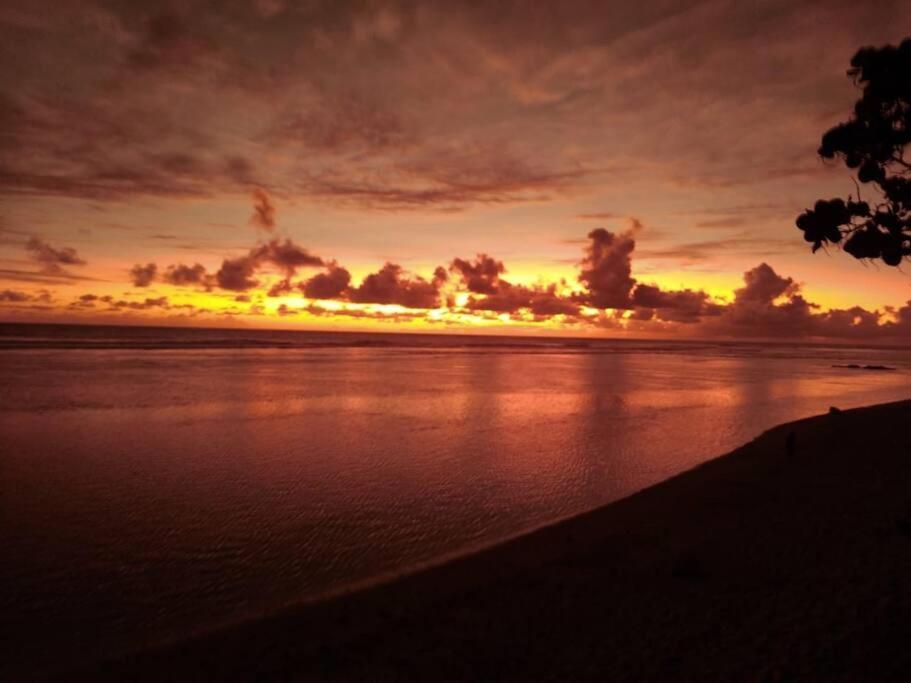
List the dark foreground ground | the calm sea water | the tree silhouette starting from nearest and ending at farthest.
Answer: the dark foreground ground → the calm sea water → the tree silhouette

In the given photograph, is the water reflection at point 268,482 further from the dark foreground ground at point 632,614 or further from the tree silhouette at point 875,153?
the tree silhouette at point 875,153

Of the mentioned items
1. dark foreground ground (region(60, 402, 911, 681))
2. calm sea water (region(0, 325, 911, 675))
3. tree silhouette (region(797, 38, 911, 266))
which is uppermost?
tree silhouette (region(797, 38, 911, 266))

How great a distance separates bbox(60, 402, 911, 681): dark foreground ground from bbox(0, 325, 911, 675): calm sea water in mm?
921

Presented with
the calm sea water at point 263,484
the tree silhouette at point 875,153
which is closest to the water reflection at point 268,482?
the calm sea water at point 263,484

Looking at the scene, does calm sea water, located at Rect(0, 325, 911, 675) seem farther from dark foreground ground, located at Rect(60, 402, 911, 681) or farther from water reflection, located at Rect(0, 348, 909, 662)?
dark foreground ground, located at Rect(60, 402, 911, 681)

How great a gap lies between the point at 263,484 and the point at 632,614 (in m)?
9.78

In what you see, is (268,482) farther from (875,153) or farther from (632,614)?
(875,153)

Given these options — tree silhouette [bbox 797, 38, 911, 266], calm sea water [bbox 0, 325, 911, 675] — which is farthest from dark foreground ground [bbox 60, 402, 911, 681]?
tree silhouette [bbox 797, 38, 911, 266]

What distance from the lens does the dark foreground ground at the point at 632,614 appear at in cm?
572

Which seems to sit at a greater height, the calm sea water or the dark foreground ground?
the dark foreground ground

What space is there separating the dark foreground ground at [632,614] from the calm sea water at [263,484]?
3.02ft

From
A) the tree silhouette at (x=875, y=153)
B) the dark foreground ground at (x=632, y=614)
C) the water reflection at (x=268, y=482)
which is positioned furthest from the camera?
the tree silhouette at (x=875, y=153)

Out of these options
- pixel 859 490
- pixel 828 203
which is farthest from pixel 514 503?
pixel 828 203

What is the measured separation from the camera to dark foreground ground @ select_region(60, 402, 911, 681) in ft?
18.8
